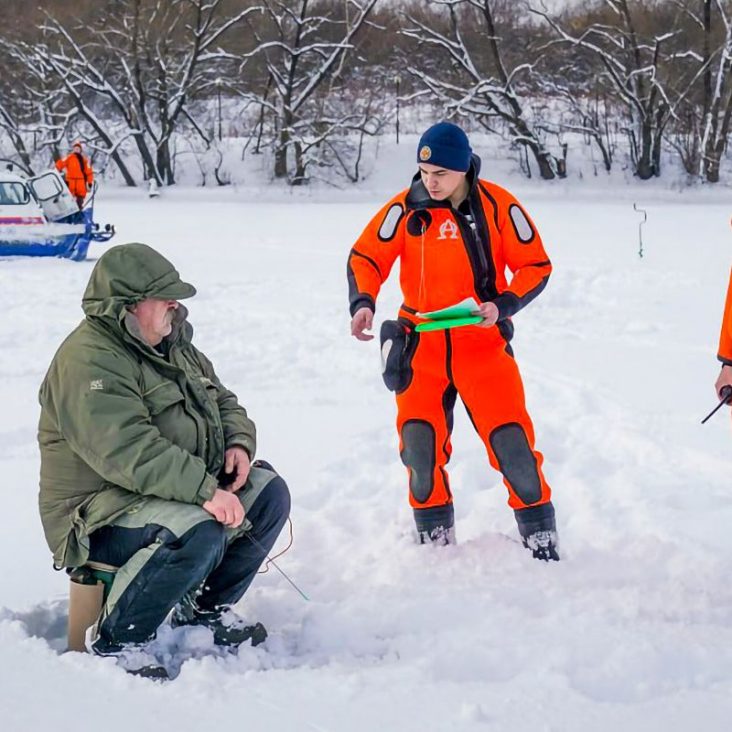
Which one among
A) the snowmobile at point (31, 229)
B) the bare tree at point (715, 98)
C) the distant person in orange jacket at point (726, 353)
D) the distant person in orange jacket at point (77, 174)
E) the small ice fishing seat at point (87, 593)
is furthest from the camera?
the bare tree at point (715, 98)

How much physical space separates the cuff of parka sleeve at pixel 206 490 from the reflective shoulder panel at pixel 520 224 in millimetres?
1468

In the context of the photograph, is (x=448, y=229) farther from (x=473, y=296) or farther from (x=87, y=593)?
(x=87, y=593)

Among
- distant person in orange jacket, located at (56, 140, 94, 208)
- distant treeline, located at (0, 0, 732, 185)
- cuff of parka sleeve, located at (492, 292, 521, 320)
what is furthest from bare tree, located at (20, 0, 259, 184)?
cuff of parka sleeve, located at (492, 292, 521, 320)

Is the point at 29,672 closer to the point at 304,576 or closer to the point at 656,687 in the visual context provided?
the point at 304,576

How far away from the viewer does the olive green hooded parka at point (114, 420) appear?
2.60 m

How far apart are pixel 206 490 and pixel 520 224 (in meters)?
1.53

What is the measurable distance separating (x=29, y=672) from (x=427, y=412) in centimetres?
161

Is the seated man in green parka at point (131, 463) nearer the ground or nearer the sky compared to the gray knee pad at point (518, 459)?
nearer the sky

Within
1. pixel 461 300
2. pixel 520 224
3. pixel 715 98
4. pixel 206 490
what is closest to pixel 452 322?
pixel 461 300

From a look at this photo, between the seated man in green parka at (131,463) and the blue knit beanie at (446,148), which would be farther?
the blue knit beanie at (446,148)

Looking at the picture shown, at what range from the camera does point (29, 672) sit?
254cm

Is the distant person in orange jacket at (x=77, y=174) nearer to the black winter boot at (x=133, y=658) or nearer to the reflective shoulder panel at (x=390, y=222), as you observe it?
the reflective shoulder panel at (x=390, y=222)

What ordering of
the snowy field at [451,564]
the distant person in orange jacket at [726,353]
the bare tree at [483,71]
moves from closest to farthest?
1. the snowy field at [451,564]
2. the distant person in orange jacket at [726,353]
3. the bare tree at [483,71]

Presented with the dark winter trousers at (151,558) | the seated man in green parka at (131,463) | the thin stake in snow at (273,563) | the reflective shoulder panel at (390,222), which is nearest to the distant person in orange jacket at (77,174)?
the reflective shoulder panel at (390,222)
